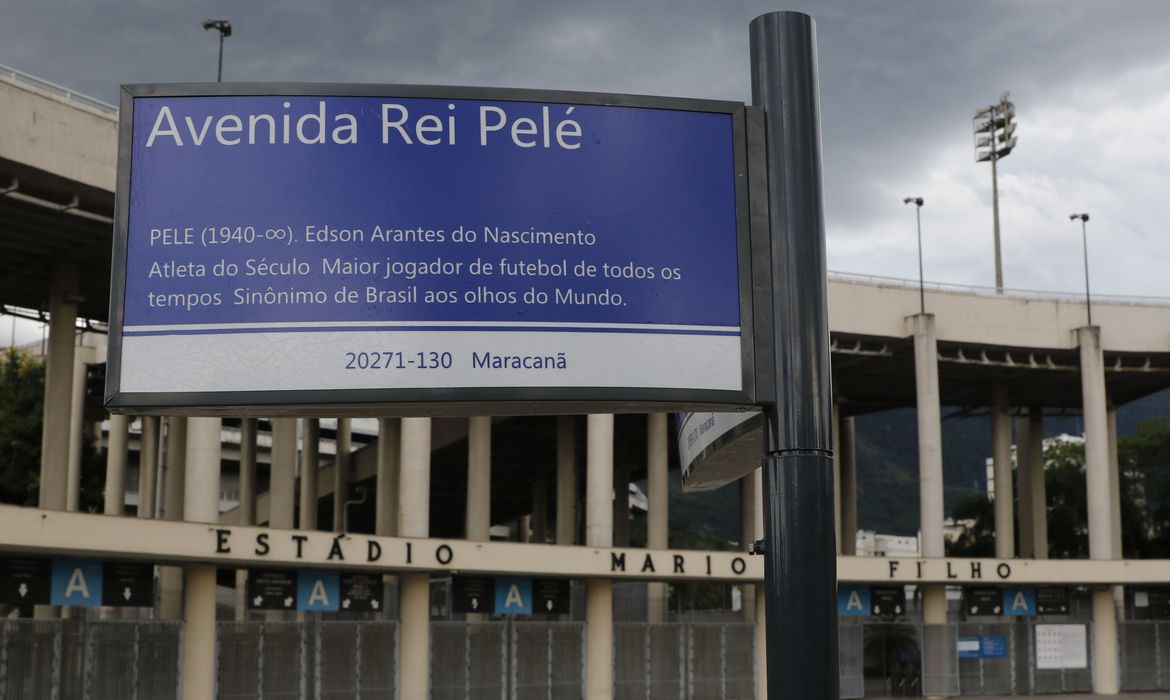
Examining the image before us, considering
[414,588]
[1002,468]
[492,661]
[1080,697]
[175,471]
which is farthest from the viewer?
[1002,468]

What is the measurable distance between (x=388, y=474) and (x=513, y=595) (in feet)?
46.9

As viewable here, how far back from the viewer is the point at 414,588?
1515 inches

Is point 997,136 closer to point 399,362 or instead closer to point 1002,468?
point 1002,468

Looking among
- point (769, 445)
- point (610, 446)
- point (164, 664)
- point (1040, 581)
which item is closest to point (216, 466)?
point (164, 664)

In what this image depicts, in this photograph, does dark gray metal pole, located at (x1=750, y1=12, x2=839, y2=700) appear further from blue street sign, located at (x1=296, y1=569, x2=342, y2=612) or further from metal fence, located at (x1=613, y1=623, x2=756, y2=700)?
metal fence, located at (x1=613, y1=623, x2=756, y2=700)

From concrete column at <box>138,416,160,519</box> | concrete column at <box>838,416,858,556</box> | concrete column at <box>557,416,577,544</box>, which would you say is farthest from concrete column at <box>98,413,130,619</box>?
concrete column at <box>838,416,858,556</box>

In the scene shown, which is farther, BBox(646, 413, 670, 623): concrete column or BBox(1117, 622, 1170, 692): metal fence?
BBox(1117, 622, 1170, 692): metal fence

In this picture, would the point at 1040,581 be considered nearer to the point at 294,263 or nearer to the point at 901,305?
the point at 901,305

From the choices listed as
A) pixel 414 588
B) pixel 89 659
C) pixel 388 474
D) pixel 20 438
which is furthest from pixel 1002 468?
pixel 20 438

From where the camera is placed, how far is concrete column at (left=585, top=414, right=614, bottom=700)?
136ft

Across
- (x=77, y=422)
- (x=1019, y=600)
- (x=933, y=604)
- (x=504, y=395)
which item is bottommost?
(x=933, y=604)

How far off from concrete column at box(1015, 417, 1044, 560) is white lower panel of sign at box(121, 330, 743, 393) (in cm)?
6317

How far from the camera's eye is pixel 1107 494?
54.5 m

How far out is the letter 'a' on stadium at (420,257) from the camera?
696 cm
